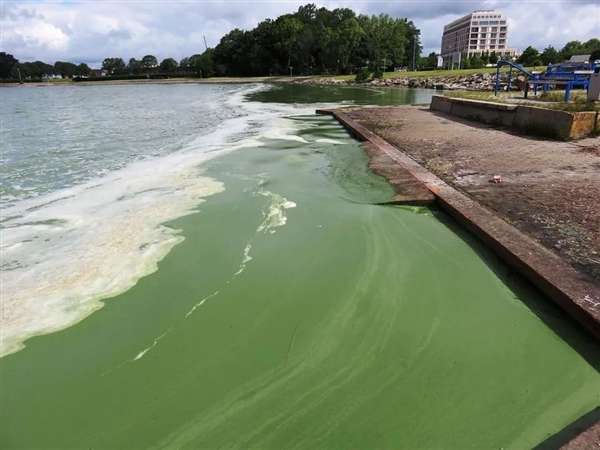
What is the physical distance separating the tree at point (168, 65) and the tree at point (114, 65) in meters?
25.0

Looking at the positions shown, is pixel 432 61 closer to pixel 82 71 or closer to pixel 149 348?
pixel 149 348

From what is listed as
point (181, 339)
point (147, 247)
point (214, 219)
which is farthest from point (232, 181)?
point (181, 339)

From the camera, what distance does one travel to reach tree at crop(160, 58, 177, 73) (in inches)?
4865

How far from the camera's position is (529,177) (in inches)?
238

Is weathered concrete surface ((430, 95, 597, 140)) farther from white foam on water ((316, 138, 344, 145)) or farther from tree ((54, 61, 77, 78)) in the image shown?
tree ((54, 61, 77, 78))

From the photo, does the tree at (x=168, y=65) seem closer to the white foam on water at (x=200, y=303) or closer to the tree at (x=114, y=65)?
the tree at (x=114, y=65)

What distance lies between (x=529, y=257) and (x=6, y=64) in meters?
172

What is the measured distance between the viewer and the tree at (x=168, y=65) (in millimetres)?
123581

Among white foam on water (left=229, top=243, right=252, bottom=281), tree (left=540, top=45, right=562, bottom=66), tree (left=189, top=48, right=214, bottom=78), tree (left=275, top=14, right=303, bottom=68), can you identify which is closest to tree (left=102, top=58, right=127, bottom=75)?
tree (left=189, top=48, right=214, bottom=78)

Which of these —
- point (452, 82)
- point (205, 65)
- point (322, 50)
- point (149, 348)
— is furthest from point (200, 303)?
point (205, 65)

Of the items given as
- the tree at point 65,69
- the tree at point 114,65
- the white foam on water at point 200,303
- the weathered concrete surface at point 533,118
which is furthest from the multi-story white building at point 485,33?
the white foam on water at point 200,303

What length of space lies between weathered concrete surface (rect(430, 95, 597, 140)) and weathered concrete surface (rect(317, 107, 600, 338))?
3938mm

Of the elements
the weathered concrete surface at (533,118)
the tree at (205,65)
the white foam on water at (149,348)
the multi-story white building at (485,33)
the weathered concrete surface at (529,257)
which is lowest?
the white foam on water at (149,348)

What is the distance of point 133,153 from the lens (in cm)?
1063
